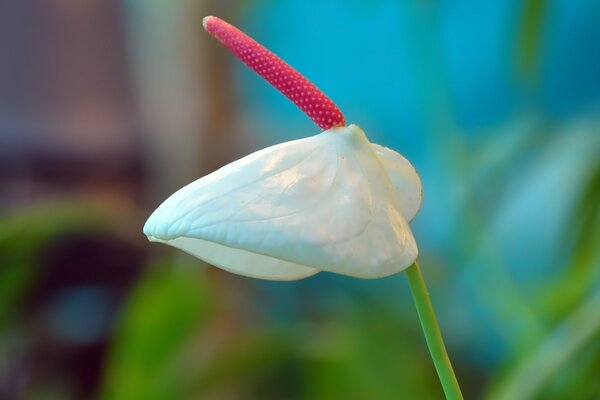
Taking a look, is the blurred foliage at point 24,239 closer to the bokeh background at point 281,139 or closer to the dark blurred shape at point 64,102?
the bokeh background at point 281,139

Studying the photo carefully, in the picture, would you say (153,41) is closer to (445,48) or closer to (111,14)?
(111,14)

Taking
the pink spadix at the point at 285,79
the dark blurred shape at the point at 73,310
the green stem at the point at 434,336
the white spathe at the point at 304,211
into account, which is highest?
the pink spadix at the point at 285,79

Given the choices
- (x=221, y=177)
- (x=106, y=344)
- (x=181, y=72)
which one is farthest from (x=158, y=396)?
(x=181, y=72)

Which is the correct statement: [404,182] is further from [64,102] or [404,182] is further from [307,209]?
[64,102]

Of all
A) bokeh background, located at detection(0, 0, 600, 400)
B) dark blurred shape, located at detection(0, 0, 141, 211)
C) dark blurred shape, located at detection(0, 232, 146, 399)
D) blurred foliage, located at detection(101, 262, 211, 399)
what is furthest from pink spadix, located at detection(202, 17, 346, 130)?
dark blurred shape, located at detection(0, 0, 141, 211)

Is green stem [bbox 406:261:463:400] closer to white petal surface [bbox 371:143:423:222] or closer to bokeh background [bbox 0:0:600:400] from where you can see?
white petal surface [bbox 371:143:423:222]

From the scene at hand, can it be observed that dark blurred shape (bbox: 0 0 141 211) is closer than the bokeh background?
No

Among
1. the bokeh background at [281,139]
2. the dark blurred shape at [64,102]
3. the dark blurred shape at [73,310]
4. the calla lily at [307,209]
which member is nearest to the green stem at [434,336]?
the calla lily at [307,209]

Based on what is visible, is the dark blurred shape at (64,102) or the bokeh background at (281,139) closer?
the bokeh background at (281,139)
